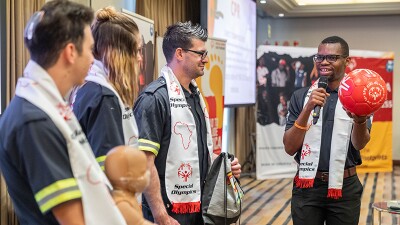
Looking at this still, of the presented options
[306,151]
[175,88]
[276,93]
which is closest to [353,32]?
[276,93]

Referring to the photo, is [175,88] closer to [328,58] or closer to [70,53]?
[328,58]

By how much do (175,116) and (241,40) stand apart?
463 centimetres

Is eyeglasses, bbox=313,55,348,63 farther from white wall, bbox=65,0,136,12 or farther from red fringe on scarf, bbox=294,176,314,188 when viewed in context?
white wall, bbox=65,0,136,12

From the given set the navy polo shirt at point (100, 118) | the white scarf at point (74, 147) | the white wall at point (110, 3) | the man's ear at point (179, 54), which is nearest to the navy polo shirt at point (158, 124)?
the man's ear at point (179, 54)

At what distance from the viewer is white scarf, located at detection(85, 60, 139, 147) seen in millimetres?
1593

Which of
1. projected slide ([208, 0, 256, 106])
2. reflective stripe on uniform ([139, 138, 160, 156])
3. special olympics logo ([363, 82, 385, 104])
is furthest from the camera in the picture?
projected slide ([208, 0, 256, 106])

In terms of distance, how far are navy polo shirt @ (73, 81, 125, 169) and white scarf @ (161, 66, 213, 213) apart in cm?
70

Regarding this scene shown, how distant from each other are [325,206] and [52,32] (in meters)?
1.95

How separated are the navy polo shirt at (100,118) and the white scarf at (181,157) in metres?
0.70

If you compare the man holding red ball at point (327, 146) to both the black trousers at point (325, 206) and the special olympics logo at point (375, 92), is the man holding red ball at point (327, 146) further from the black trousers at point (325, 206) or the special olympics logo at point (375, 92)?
the special olympics logo at point (375, 92)

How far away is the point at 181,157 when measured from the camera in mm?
2260

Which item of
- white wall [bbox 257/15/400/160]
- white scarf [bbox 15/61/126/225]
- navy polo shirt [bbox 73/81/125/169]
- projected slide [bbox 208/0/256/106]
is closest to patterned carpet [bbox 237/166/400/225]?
projected slide [bbox 208/0/256/106]

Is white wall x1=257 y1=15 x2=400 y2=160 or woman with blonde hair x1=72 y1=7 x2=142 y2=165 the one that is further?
white wall x1=257 y1=15 x2=400 y2=160

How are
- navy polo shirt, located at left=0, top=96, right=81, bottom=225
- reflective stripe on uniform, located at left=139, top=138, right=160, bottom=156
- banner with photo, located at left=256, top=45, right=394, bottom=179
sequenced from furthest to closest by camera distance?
banner with photo, located at left=256, top=45, right=394, bottom=179 < reflective stripe on uniform, located at left=139, top=138, right=160, bottom=156 < navy polo shirt, located at left=0, top=96, right=81, bottom=225
